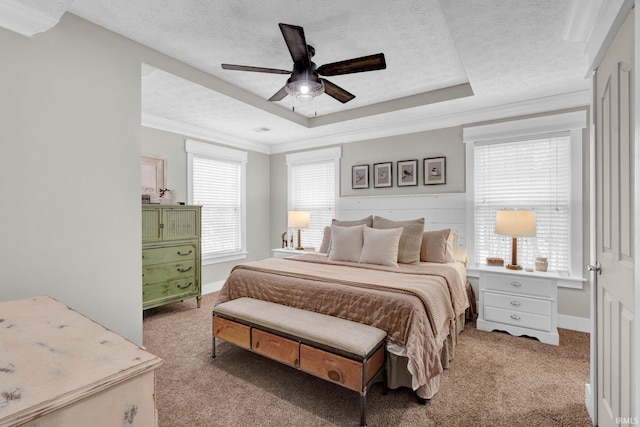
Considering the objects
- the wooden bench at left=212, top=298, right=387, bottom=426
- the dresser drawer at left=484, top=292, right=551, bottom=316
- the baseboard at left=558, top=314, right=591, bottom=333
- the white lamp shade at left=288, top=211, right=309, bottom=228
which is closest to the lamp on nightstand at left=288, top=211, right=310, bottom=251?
the white lamp shade at left=288, top=211, right=309, bottom=228

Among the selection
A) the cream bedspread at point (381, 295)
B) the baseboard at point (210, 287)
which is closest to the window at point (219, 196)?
the baseboard at point (210, 287)

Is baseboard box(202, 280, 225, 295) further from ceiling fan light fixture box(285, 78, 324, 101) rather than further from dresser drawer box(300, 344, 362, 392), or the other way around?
ceiling fan light fixture box(285, 78, 324, 101)

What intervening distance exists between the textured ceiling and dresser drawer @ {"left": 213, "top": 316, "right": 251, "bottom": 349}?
2.22 meters

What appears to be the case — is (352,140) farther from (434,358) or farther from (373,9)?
(434,358)

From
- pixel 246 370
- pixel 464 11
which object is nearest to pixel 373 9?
pixel 464 11

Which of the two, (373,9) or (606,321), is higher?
(373,9)

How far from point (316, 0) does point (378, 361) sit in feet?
7.78

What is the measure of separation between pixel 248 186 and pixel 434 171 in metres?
2.99

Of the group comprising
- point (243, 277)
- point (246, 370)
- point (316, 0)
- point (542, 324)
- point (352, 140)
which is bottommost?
point (246, 370)

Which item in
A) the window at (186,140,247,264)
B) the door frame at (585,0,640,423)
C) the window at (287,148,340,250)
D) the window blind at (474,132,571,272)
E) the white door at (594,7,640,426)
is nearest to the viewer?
the door frame at (585,0,640,423)

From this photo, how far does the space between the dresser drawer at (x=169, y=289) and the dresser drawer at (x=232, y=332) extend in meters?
1.34

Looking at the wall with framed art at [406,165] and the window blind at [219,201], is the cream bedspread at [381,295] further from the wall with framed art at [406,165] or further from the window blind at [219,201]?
the window blind at [219,201]

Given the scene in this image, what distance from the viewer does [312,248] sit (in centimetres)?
473

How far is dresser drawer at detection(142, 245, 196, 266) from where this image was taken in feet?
11.2
